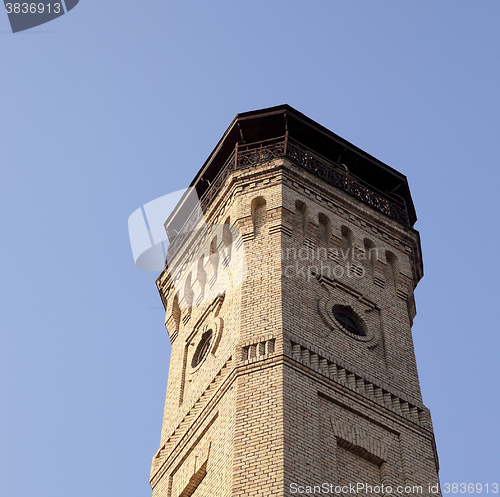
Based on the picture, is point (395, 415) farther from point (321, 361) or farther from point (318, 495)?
point (318, 495)

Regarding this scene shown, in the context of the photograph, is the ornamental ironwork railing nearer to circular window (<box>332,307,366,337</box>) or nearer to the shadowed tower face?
the shadowed tower face

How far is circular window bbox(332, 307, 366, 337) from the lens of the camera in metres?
19.9

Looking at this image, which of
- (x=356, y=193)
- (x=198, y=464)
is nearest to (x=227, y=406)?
(x=198, y=464)

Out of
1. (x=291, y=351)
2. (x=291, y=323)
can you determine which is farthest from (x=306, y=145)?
(x=291, y=351)

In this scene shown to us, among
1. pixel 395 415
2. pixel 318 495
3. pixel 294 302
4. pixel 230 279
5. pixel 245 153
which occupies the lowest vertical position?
pixel 318 495

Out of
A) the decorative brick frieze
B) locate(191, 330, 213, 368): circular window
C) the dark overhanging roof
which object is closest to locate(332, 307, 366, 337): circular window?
the decorative brick frieze

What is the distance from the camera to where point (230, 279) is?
68.5 feet

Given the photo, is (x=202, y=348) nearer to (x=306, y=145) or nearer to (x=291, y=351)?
(x=291, y=351)

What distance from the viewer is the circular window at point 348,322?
1992 centimetres

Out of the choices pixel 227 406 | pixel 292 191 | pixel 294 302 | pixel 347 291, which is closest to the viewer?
pixel 227 406

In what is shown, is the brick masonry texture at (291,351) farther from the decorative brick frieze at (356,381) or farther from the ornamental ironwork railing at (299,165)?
the ornamental ironwork railing at (299,165)

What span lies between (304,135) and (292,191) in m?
3.43

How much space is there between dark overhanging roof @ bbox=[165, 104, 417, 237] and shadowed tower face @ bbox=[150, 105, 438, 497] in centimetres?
4

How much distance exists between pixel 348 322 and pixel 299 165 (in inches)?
203
